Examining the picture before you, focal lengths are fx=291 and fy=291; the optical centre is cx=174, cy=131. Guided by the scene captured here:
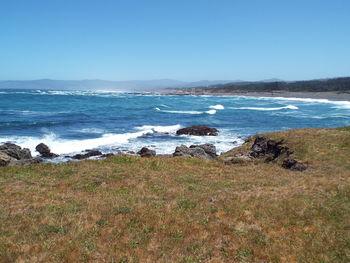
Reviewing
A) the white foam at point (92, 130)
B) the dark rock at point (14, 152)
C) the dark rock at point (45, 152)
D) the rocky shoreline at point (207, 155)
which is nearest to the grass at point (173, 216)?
the rocky shoreline at point (207, 155)

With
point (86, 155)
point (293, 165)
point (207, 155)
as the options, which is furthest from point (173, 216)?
point (86, 155)

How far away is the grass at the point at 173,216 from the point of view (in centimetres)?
761

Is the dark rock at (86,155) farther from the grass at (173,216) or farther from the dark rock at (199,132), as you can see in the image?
the dark rock at (199,132)

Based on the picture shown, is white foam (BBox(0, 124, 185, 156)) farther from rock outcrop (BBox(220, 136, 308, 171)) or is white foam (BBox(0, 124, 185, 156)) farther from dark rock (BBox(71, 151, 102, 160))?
Answer: rock outcrop (BBox(220, 136, 308, 171))

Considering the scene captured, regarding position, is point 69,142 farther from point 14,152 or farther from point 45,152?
point 14,152

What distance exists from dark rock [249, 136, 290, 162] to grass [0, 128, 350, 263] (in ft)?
19.1

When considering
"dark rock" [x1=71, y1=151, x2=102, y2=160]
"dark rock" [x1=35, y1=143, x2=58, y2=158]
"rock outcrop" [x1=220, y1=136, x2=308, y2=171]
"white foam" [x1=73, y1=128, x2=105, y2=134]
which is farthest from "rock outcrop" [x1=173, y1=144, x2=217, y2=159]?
"white foam" [x1=73, y1=128, x2=105, y2=134]

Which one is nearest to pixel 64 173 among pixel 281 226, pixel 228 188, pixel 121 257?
pixel 228 188

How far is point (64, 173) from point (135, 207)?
7887 millimetres

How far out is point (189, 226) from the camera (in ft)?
30.1

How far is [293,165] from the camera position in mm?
19125

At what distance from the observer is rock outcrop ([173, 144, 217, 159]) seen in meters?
26.2

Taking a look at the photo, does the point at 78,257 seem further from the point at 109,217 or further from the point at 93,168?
the point at 93,168

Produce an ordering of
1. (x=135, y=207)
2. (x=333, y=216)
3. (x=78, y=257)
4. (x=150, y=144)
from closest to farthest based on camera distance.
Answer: (x=78, y=257) < (x=333, y=216) < (x=135, y=207) < (x=150, y=144)
